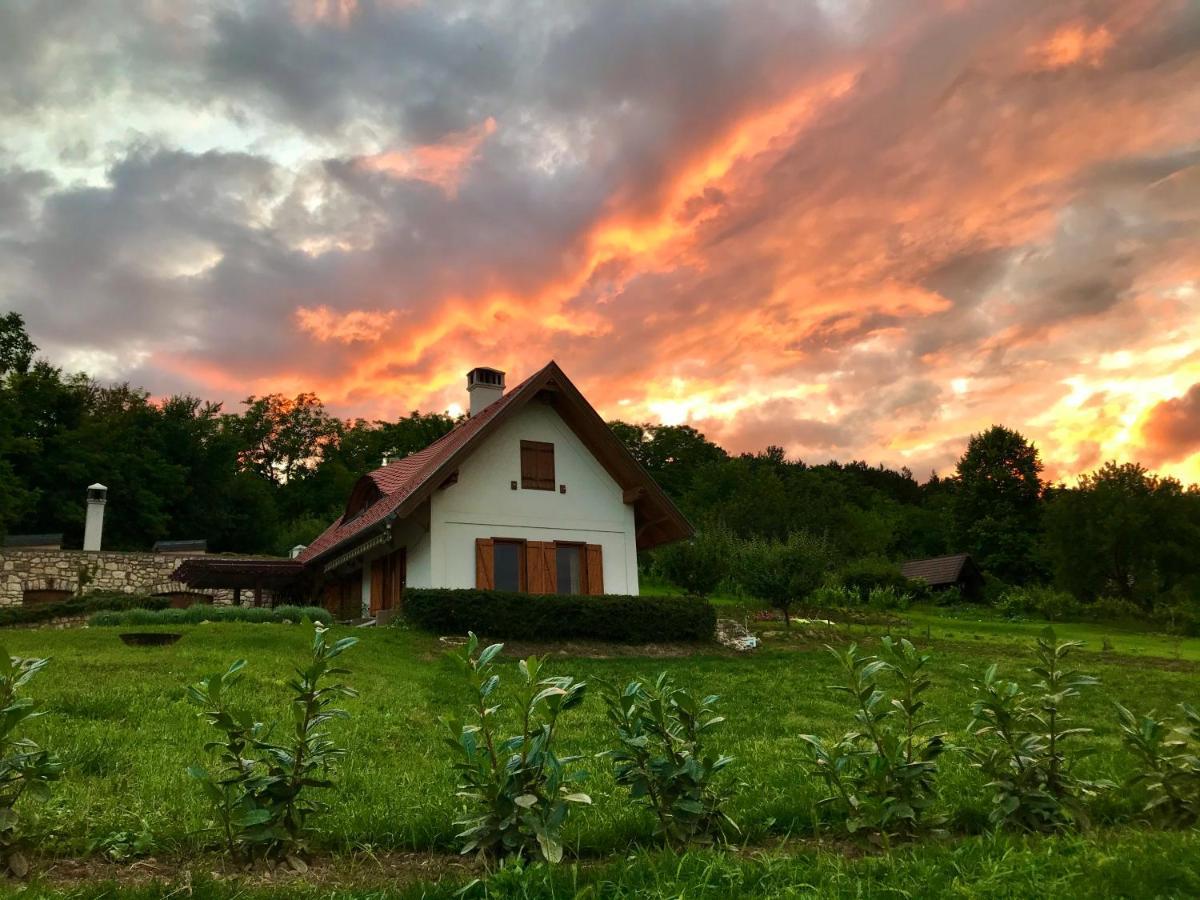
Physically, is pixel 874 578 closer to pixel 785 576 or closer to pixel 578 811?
pixel 785 576

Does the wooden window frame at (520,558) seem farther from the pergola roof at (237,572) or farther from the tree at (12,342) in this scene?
the tree at (12,342)

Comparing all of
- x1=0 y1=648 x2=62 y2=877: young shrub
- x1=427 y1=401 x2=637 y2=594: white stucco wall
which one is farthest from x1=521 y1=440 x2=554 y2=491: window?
x1=0 y1=648 x2=62 y2=877: young shrub

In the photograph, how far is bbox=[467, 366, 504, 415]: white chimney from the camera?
2538 centimetres

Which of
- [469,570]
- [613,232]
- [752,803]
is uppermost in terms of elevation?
[613,232]

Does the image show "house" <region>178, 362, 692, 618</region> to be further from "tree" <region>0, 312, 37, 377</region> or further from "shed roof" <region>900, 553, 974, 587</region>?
"shed roof" <region>900, 553, 974, 587</region>

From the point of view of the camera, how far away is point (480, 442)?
19734 millimetres

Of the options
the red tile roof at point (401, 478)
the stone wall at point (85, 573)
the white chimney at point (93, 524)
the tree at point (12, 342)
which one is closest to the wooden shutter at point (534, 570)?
the red tile roof at point (401, 478)

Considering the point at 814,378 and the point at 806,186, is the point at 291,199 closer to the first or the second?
the point at 806,186

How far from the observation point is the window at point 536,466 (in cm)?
2095

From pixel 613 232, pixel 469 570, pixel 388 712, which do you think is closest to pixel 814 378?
pixel 613 232

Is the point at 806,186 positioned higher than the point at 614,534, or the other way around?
the point at 806,186

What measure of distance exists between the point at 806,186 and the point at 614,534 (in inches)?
424

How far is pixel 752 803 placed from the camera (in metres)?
4.86

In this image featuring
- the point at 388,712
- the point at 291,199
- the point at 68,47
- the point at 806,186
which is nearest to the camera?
the point at 388,712
